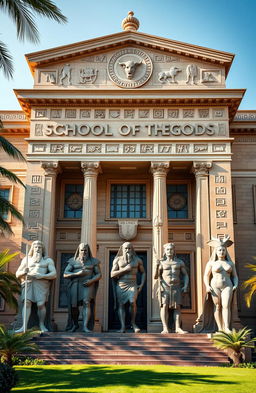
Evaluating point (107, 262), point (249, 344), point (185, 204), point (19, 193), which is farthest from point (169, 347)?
point (19, 193)

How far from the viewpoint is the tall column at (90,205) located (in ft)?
83.8

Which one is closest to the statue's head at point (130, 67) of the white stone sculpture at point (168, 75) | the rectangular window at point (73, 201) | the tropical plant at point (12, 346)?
the white stone sculpture at point (168, 75)

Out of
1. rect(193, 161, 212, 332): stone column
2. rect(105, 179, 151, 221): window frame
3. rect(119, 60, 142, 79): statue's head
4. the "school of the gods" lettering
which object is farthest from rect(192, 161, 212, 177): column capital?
rect(119, 60, 142, 79): statue's head

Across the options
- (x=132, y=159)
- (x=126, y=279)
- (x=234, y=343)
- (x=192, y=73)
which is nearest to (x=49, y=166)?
(x=132, y=159)

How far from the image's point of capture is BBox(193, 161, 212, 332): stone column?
2458 centimetres

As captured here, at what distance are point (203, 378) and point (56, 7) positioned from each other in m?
11.8

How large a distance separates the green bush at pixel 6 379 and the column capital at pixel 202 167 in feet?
55.1

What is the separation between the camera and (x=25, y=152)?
29.7 metres

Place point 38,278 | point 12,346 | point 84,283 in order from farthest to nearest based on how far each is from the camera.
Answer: point 84,283
point 38,278
point 12,346

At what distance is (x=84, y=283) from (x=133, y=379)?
834 centimetres

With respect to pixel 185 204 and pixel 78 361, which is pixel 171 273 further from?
pixel 185 204

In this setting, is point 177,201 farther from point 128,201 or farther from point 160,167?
point 160,167

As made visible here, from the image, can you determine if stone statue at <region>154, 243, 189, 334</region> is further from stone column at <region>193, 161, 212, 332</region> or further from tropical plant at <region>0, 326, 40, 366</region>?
tropical plant at <region>0, 326, 40, 366</region>

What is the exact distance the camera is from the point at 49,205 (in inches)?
1024
